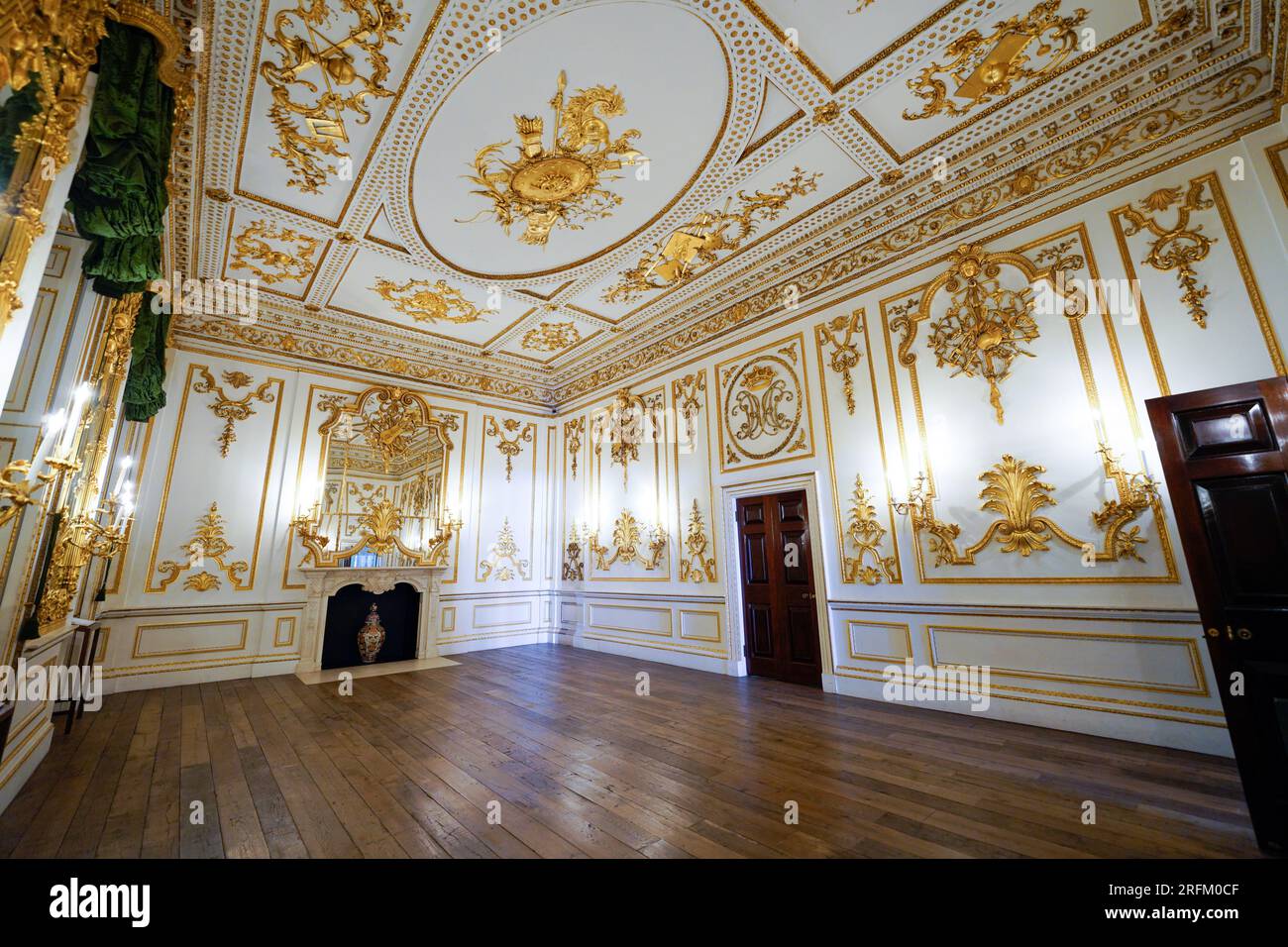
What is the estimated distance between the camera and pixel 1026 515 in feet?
11.5

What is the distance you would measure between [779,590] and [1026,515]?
2180mm

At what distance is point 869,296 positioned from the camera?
4.53m

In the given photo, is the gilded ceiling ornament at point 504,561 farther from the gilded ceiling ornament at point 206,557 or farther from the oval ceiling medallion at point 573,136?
the oval ceiling medallion at point 573,136

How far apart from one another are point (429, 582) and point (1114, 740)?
660 centimetres

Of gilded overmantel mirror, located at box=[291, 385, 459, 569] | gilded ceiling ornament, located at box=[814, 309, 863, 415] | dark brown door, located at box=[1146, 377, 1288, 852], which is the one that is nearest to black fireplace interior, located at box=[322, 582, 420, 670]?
gilded overmantel mirror, located at box=[291, 385, 459, 569]

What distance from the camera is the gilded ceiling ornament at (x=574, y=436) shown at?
7652 millimetres

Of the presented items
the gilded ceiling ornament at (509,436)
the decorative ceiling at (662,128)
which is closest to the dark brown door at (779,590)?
the decorative ceiling at (662,128)

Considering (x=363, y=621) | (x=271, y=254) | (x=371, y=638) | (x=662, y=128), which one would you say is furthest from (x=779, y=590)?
(x=271, y=254)

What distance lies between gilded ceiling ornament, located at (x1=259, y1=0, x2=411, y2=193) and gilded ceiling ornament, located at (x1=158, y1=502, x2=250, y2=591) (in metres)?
3.80

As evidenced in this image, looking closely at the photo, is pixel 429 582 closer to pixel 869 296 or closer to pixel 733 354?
pixel 733 354

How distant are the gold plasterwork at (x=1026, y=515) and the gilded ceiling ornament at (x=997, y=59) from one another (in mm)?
2418

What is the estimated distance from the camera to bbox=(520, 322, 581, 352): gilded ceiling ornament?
6.42 m

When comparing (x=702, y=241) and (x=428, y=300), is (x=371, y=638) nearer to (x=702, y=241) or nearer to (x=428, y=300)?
(x=428, y=300)
